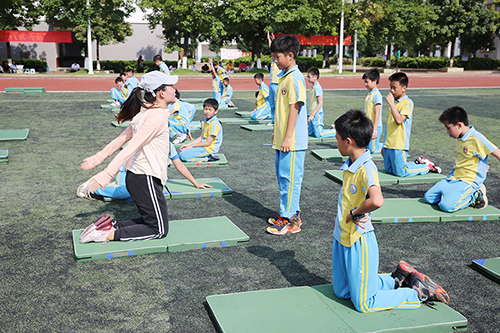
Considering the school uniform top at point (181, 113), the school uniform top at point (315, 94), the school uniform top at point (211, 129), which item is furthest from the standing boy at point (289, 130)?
the school uniform top at point (315, 94)

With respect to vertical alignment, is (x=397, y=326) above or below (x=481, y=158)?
below

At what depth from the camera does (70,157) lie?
850 cm

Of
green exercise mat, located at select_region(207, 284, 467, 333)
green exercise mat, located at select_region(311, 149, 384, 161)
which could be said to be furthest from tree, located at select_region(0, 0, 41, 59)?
green exercise mat, located at select_region(207, 284, 467, 333)

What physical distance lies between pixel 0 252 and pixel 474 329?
4.18 meters

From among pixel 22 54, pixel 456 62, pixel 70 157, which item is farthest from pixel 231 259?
pixel 456 62

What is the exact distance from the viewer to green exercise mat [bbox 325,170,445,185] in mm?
6887

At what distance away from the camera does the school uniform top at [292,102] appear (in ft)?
15.5

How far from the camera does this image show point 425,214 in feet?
17.6

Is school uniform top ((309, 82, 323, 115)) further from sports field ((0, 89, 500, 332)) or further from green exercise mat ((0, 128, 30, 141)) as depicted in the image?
green exercise mat ((0, 128, 30, 141))

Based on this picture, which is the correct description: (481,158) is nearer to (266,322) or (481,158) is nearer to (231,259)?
(231,259)

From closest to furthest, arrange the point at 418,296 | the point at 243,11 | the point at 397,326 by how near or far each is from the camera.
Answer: the point at 397,326 → the point at 418,296 → the point at 243,11

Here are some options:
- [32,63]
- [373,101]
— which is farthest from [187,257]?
[32,63]

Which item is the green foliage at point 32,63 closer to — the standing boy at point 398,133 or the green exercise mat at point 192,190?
the green exercise mat at point 192,190

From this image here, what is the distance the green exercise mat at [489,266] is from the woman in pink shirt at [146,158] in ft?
9.67
